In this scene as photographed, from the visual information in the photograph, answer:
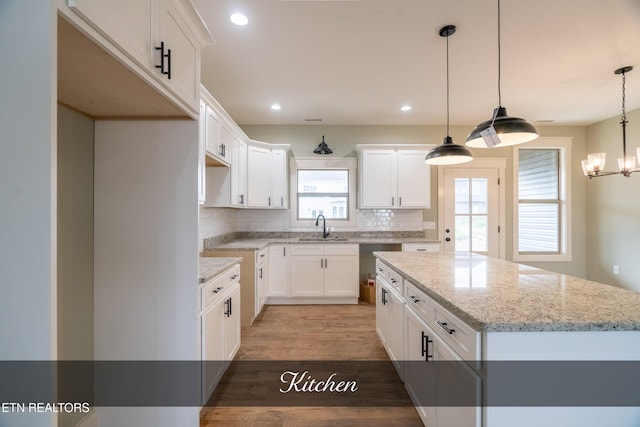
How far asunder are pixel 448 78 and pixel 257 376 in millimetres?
3391

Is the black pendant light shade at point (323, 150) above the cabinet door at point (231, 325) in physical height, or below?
above

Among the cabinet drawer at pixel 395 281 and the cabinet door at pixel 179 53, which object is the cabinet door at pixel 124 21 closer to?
the cabinet door at pixel 179 53

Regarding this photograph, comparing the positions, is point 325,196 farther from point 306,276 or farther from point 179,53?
point 179,53

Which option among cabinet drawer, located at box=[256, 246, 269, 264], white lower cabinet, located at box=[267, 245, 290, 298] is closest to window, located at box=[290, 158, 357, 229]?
white lower cabinet, located at box=[267, 245, 290, 298]

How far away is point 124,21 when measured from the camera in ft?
3.09

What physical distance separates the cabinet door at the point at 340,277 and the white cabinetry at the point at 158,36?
2848mm

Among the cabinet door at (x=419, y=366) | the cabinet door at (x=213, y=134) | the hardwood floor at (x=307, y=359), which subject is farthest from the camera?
the cabinet door at (x=213, y=134)

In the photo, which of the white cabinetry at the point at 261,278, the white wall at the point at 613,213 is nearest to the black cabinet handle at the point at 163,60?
the white cabinetry at the point at 261,278

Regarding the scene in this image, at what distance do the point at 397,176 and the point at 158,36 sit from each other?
360 centimetres

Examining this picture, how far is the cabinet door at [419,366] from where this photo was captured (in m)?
1.41

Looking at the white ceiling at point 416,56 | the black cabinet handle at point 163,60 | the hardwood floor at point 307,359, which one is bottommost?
the hardwood floor at point 307,359

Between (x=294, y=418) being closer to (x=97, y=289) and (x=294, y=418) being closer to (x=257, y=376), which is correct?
(x=257, y=376)

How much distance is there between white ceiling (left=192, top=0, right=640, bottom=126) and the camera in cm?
201

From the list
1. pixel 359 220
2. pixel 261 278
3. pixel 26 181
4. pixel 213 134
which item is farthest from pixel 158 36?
pixel 359 220
